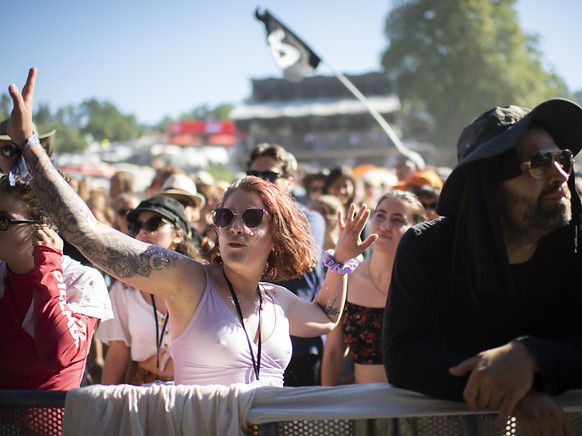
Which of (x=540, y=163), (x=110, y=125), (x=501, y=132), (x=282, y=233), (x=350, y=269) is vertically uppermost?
(x=110, y=125)

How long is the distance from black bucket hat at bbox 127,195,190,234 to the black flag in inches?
398

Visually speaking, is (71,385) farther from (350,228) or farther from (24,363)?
(350,228)

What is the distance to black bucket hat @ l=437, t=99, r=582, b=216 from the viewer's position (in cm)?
202

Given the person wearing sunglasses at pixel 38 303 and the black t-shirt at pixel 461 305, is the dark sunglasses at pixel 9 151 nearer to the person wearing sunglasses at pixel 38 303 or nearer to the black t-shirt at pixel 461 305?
the person wearing sunglasses at pixel 38 303

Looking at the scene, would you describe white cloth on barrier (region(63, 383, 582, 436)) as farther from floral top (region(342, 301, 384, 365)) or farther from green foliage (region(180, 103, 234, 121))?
green foliage (region(180, 103, 234, 121))

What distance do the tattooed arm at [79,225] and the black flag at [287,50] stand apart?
1208cm

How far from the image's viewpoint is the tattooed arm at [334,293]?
3.00 m

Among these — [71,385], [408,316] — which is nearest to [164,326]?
[71,385]

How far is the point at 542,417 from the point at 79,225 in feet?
5.04

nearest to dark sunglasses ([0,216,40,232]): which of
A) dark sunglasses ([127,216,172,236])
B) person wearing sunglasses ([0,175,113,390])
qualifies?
person wearing sunglasses ([0,175,113,390])

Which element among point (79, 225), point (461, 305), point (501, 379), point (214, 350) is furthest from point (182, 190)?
point (501, 379)

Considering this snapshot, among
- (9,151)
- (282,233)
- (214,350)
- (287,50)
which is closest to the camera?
(9,151)

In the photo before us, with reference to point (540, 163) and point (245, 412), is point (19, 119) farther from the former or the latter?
point (540, 163)

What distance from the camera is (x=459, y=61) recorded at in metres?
58.2
